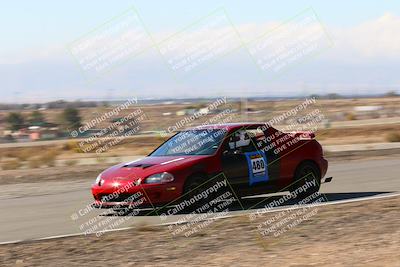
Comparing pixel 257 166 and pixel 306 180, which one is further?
pixel 306 180

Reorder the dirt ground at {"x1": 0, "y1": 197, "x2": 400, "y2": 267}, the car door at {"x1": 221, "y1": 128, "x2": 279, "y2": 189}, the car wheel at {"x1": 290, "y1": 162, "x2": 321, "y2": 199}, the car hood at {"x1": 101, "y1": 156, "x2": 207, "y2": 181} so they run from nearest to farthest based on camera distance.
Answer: the dirt ground at {"x1": 0, "y1": 197, "x2": 400, "y2": 267}
the car hood at {"x1": 101, "y1": 156, "x2": 207, "y2": 181}
the car door at {"x1": 221, "y1": 128, "x2": 279, "y2": 189}
the car wheel at {"x1": 290, "y1": 162, "x2": 321, "y2": 199}

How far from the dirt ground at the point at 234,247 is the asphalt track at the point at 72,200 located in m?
1.08

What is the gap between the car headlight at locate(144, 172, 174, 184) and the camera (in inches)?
479

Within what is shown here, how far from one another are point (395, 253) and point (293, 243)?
1.37 metres

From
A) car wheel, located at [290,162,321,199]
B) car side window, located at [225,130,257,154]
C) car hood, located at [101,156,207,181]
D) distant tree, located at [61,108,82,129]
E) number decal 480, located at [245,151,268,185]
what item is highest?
distant tree, located at [61,108,82,129]

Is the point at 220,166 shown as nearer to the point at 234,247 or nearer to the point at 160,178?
the point at 160,178

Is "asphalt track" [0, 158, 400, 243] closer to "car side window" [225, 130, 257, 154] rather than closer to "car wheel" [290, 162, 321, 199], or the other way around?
"car wheel" [290, 162, 321, 199]

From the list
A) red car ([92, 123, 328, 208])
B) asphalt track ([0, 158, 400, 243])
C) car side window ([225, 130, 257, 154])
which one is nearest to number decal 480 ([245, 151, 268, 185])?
red car ([92, 123, 328, 208])

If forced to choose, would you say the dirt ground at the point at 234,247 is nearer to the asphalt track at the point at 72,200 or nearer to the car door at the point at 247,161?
the asphalt track at the point at 72,200

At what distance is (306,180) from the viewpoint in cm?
1398

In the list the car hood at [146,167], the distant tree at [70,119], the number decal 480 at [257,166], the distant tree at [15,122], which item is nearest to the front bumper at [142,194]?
the car hood at [146,167]

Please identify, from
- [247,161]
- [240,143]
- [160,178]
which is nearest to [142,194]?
[160,178]

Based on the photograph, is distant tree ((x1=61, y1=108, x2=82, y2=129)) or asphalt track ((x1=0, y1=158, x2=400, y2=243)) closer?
asphalt track ((x1=0, y1=158, x2=400, y2=243))

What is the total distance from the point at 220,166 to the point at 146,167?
1211 millimetres
